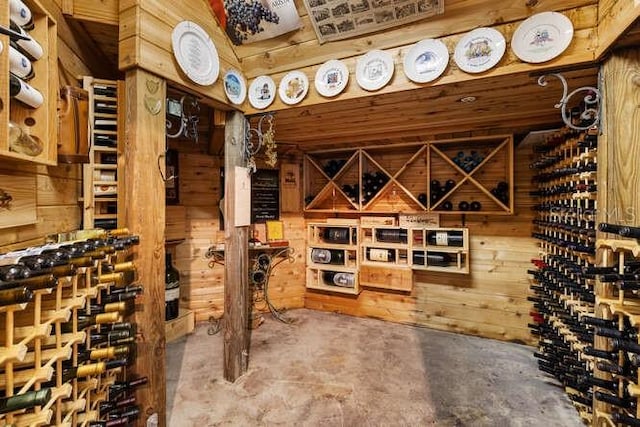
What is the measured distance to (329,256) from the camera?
3.38 metres

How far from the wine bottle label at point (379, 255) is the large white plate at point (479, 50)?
2.05 m

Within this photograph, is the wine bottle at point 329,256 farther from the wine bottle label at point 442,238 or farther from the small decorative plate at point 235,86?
the small decorative plate at point 235,86

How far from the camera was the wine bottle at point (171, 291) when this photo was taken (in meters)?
2.67

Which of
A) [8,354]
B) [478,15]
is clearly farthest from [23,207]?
[478,15]

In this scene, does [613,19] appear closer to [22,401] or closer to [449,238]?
[449,238]

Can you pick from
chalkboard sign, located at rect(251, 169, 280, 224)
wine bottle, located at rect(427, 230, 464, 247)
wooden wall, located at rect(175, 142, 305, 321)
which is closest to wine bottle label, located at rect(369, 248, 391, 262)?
wine bottle, located at rect(427, 230, 464, 247)

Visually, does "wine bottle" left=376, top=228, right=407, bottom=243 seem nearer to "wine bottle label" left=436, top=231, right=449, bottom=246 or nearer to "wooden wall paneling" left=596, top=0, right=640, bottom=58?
"wine bottle label" left=436, top=231, right=449, bottom=246

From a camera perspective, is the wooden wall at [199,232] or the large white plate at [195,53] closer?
the large white plate at [195,53]

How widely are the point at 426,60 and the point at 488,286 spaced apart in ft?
7.86

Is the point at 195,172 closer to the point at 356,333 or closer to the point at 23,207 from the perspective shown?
the point at 23,207

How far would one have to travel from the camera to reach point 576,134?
73.5 inches

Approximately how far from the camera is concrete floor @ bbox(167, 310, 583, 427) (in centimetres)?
173

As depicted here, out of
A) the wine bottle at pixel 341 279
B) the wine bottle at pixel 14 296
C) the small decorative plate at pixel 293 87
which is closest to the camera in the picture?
the wine bottle at pixel 14 296

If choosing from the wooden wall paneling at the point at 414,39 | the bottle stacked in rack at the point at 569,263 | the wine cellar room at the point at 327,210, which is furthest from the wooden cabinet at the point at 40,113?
the bottle stacked in rack at the point at 569,263
